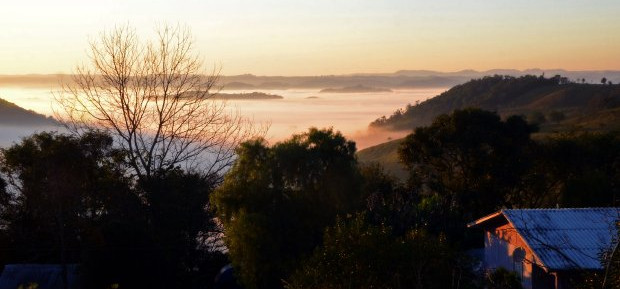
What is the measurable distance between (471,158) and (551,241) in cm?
2044

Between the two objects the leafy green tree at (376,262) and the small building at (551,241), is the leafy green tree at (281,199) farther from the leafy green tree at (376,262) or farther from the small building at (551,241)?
the leafy green tree at (376,262)

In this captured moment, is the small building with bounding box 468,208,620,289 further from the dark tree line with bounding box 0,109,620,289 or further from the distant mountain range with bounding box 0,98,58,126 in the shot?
the distant mountain range with bounding box 0,98,58,126

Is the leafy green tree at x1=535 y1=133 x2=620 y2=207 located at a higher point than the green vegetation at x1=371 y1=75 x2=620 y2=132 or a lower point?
higher

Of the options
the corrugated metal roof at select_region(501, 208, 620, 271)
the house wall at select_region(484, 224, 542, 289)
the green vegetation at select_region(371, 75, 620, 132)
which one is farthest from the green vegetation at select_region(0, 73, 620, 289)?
the green vegetation at select_region(371, 75, 620, 132)

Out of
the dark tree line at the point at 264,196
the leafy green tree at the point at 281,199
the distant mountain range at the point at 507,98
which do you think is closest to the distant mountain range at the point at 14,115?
the dark tree line at the point at 264,196

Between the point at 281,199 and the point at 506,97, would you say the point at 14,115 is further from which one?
the point at 506,97

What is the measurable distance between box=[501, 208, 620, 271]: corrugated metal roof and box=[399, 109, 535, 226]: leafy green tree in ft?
54.1

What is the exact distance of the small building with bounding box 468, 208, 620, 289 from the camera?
17.4 m

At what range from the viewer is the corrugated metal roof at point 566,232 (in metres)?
17.3

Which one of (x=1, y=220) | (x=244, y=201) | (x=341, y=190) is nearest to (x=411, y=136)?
(x=341, y=190)

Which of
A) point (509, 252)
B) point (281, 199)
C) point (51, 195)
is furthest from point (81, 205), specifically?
point (509, 252)

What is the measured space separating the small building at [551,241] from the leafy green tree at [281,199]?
579 centimetres

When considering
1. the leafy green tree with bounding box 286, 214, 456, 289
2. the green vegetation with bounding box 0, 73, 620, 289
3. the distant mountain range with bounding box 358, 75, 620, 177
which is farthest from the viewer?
the distant mountain range with bounding box 358, 75, 620, 177

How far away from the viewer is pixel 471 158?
127ft
